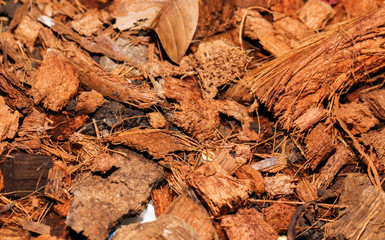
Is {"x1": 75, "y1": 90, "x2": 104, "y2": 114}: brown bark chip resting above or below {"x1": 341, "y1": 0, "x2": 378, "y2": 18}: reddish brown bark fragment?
below

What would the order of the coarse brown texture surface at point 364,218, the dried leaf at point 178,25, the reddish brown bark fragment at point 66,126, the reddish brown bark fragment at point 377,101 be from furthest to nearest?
the dried leaf at point 178,25 < the reddish brown bark fragment at point 377,101 < the reddish brown bark fragment at point 66,126 < the coarse brown texture surface at point 364,218

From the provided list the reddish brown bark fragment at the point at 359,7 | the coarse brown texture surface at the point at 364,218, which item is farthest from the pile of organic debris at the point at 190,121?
the reddish brown bark fragment at the point at 359,7

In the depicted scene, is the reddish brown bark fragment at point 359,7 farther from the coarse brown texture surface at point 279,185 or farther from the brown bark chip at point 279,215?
the brown bark chip at point 279,215

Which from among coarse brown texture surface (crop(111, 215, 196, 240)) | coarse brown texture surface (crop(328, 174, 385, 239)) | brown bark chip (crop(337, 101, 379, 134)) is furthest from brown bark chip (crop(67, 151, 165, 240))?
brown bark chip (crop(337, 101, 379, 134))

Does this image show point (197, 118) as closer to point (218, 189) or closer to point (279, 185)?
point (218, 189)

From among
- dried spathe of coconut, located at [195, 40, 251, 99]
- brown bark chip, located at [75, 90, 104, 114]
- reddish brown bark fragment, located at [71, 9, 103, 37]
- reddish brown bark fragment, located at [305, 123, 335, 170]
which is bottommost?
reddish brown bark fragment, located at [305, 123, 335, 170]

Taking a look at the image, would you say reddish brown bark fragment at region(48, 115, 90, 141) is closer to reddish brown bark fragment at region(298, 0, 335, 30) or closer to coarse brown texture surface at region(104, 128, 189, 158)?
coarse brown texture surface at region(104, 128, 189, 158)

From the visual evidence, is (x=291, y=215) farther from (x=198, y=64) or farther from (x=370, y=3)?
(x=370, y=3)

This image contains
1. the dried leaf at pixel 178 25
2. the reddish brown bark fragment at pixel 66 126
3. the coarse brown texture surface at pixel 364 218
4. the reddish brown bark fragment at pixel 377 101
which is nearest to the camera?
the coarse brown texture surface at pixel 364 218

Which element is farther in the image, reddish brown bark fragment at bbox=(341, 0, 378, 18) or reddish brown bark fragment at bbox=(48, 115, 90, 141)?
reddish brown bark fragment at bbox=(341, 0, 378, 18)
